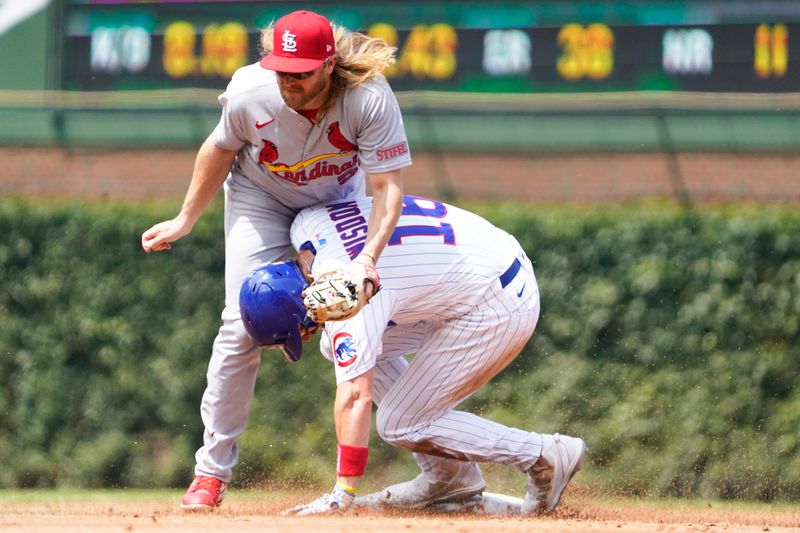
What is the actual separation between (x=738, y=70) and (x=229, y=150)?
7055mm

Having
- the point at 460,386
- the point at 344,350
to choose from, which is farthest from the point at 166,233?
the point at 460,386

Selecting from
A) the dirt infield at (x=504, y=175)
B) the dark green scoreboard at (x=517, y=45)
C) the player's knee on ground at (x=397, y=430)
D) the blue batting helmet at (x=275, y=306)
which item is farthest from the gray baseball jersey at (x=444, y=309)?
the dark green scoreboard at (x=517, y=45)

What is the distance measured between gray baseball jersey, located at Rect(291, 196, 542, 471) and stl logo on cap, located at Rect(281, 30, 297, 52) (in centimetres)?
82

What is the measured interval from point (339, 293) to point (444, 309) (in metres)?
0.73

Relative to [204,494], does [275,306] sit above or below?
above

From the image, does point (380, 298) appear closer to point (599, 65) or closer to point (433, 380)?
point (433, 380)

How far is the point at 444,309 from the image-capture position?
527 centimetres

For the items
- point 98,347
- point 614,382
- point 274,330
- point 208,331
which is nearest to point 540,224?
point 614,382

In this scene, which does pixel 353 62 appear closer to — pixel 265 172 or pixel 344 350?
pixel 265 172

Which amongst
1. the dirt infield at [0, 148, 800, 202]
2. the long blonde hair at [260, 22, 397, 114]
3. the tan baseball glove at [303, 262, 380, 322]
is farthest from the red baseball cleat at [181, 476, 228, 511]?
the dirt infield at [0, 148, 800, 202]

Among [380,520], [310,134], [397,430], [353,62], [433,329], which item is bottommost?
[380,520]

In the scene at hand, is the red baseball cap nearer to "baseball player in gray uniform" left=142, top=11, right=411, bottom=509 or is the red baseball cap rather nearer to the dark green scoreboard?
"baseball player in gray uniform" left=142, top=11, right=411, bottom=509

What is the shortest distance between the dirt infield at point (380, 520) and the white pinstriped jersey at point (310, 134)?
1365 millimetres

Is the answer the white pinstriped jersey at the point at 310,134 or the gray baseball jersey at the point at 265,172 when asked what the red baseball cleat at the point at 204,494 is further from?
the white pinstriped jersey at the point at 310,134
